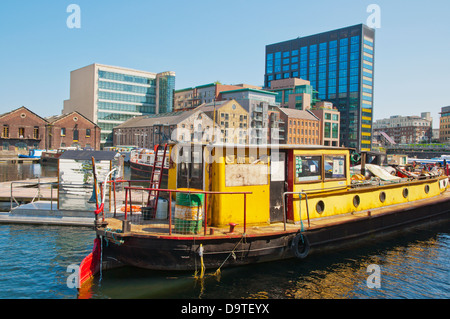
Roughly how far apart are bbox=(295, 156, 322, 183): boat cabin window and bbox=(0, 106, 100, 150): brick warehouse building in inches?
2867

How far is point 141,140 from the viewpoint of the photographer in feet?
289

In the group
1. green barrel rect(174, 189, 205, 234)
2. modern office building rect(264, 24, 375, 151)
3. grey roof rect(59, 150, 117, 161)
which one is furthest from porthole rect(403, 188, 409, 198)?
modern office building rect(264, 24, 375, 151)

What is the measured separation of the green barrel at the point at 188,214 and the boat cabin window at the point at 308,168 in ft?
12.7

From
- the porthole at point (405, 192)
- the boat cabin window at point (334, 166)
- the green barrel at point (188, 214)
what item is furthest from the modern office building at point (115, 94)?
the green barrel at point (188, 214)

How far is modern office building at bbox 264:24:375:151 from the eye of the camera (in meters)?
117

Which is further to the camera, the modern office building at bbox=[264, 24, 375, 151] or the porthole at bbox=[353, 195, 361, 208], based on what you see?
the modern office building at bbox=[264, 24, 375, 151]

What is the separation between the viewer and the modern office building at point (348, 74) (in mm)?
117375

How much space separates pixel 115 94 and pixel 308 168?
3804 inches

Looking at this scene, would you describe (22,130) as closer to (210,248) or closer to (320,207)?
(320,207)

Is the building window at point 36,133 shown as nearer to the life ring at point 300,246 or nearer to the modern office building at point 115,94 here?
the modern office building at point 115,94

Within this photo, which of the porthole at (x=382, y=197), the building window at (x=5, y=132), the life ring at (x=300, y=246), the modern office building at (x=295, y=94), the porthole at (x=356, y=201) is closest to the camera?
the life ring at (x=300, y=246)

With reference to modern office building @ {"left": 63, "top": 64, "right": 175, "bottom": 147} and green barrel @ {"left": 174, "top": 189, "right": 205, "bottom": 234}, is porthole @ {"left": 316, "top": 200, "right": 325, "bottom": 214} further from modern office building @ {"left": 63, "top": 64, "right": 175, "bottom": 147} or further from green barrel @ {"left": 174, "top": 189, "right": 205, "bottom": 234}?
modern office building @ {"left": 63, "top": 64, "right": 175, "bottom": 147}

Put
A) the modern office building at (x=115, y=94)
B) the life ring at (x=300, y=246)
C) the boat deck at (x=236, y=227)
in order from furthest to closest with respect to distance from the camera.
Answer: the modern office building at (x=115, y=94)
the life ring at (x=300, y=246)
the boat deck at (x=236, y=227)
